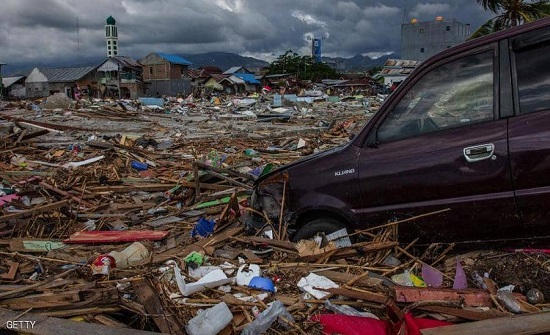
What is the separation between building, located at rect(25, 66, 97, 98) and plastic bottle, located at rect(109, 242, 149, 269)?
245 feet

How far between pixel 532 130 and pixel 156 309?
9.84ft

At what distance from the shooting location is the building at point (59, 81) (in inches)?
2928

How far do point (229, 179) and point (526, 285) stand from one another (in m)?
5.31

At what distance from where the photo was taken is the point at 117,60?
7406 cm

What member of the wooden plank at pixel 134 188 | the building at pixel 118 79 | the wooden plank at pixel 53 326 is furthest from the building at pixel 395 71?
the wooden plank at pixel 53 326

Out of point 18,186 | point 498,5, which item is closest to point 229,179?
point 18,186

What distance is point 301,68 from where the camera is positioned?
9300 centimetres

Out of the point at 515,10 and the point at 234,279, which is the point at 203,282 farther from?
the point at 515,10

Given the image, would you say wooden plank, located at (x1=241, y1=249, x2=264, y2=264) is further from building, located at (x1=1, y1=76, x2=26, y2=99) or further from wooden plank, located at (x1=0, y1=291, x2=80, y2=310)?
building, located at (x1=1, y1=76, x2=26, y2=99)

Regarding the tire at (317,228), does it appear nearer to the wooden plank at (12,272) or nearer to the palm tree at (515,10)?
the wooden plank at (12,272)

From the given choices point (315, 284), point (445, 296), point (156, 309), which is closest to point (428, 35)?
point (315, 284)

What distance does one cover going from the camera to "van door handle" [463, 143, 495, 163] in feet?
10.8

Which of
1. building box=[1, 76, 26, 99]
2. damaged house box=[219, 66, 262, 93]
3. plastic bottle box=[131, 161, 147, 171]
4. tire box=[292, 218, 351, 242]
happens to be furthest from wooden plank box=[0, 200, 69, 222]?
building box=[1, 76, 26, 99]

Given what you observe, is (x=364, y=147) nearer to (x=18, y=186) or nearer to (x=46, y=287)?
(x=46, y=287)
